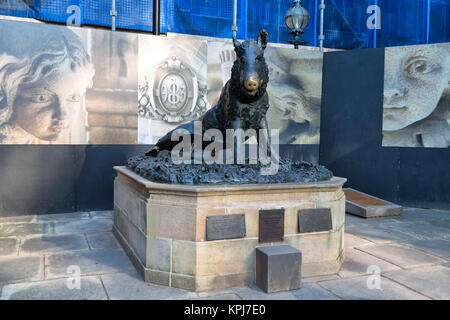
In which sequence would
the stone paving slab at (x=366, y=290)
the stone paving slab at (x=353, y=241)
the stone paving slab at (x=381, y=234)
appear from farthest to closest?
1. the stone paving slab at (x=381, y=234)
2. the stone paving slab at (x=353, y=241)
3. the stone paving slab at (x=366, y=290)

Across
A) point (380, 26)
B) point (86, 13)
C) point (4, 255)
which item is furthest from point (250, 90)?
point (380, 26)

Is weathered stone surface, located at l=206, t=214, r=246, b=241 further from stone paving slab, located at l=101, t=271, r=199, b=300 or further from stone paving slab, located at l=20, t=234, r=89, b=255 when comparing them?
stone paving slab, located at l=20, t=234, r=89, b=255

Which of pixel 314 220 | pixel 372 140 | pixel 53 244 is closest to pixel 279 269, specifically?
pixel 314 220

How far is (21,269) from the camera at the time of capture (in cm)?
373

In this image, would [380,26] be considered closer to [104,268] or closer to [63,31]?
[63,31]

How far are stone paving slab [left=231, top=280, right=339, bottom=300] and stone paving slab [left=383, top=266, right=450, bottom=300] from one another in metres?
0.87

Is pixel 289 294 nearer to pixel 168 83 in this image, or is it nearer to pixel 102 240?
pixel 102 240

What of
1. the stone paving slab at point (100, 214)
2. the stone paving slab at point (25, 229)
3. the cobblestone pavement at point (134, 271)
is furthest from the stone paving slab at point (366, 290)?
the stone paving slab at point (100, 214)

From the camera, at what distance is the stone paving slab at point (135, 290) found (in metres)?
3.14

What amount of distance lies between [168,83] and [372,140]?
14.7 feet

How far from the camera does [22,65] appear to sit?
610 centimetres

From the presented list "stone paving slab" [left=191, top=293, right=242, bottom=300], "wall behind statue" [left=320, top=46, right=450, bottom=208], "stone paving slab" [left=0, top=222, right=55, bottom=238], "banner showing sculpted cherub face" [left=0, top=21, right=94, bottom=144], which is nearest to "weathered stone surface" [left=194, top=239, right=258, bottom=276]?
"stone paving slab" [left=191, top=293, right=242, bottom=300]

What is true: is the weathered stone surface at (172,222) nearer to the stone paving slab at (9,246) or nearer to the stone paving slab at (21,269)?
the stone paving slab at (21,269)

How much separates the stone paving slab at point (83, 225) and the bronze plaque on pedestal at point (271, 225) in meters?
2.92
